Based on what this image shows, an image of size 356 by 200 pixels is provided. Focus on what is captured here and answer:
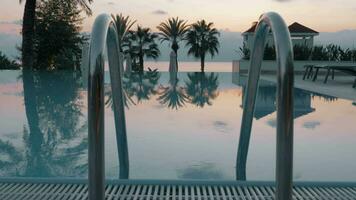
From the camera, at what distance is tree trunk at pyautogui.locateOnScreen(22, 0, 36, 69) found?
2362 centimetres

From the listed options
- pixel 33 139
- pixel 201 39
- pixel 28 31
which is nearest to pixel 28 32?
pixel 28 31

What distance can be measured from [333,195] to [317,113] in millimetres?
6314

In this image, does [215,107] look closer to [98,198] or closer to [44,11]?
[98,198]

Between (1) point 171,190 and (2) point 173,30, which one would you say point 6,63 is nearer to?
(2) point 173,30

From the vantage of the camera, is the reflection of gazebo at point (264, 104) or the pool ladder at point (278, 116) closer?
the pool ladder at point (278, 116)

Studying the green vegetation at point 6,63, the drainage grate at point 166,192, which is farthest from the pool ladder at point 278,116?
the green vegetation at point 6,63

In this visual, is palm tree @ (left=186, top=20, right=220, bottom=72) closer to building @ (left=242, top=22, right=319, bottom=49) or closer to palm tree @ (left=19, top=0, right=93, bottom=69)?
building @ (left=242, top=22, right=319, bottom=49)

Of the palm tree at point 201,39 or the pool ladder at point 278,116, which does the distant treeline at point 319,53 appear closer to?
the palm tree at point 201,39

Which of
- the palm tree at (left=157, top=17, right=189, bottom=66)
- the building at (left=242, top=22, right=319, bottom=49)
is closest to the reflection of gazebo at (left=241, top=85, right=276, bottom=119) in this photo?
the building at (left=242, top=22, right=319, bottom=49)

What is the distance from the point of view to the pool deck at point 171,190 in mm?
3311

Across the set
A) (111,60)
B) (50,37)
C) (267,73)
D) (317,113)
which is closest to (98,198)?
(111,60)

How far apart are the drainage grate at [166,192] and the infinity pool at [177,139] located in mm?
929

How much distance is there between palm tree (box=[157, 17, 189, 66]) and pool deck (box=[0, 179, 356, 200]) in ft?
126

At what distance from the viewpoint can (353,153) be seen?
5.61 m
